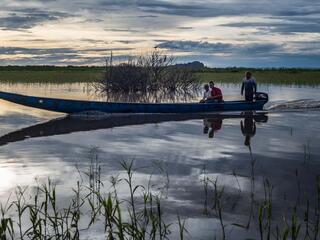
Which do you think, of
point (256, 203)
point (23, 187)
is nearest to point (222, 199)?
point (256, 203)

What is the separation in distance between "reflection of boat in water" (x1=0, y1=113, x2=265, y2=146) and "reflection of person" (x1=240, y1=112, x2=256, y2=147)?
84cm

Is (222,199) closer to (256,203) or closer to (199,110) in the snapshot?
(256,203)

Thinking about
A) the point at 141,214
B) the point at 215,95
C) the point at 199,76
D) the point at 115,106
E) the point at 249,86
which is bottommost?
the point at 141,214

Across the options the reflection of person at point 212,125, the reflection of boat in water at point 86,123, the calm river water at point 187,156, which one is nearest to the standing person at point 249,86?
the reflection of boat in water at point 86,123

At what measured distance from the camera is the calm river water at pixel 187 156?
7.89m

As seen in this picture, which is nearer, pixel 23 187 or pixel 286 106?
pixel 23 187

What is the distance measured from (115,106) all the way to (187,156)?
937 centimetres

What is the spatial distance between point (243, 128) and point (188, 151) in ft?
16.8

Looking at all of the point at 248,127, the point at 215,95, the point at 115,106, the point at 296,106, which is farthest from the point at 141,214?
the point at 296,106

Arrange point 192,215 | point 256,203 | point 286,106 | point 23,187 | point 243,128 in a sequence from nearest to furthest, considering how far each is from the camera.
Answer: point 192,215
point 256,203
point 23,187
point 243,128
point 286,106

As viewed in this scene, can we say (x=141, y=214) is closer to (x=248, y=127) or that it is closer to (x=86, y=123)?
(x=248, y=127)

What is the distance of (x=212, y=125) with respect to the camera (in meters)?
17.9

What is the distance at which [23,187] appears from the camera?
8.54m

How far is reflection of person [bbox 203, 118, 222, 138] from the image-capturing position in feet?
52.5
